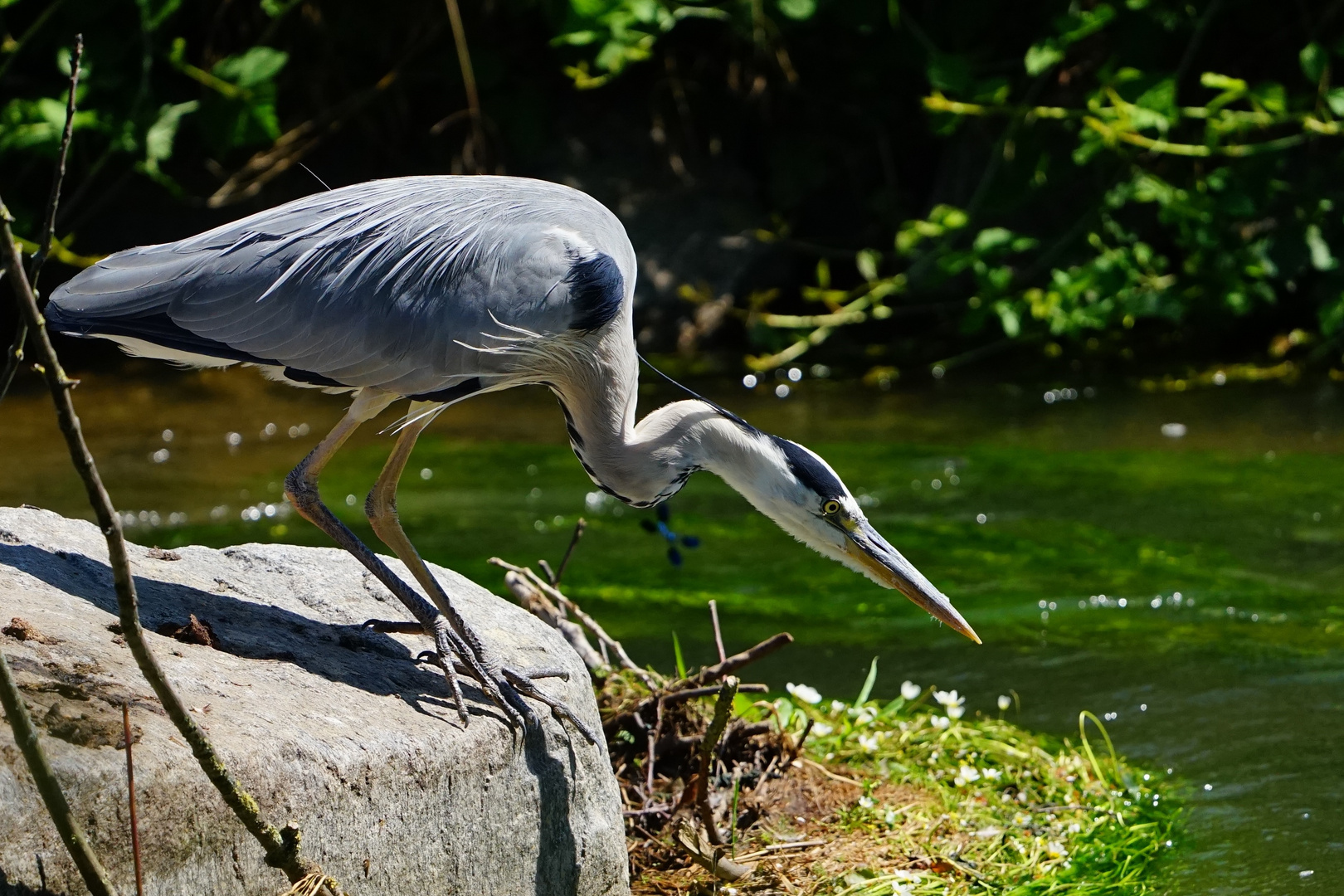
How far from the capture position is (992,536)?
19.6 ft

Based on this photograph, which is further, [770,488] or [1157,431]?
[1157,431]

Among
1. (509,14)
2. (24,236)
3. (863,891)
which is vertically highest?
(509,14)

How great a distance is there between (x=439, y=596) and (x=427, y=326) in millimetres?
634

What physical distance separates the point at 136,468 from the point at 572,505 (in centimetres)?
219

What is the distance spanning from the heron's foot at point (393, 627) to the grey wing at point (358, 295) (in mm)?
546

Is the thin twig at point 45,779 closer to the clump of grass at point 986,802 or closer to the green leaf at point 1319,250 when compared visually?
the clump of grass at point 986,802

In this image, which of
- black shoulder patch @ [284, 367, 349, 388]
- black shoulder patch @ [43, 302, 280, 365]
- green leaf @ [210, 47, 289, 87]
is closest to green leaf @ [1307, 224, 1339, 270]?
green leaf @ [210, 47, 289, 87]

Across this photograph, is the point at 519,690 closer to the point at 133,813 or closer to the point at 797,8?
the point at 133,813

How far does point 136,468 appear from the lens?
6891mm

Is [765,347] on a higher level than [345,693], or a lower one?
lower

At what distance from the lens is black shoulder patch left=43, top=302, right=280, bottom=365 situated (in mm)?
3186

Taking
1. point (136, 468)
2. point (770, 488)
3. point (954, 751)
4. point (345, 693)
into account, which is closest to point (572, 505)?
point (136, 468)

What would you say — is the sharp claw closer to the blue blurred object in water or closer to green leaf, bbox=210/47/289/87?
the blue blurred object in water

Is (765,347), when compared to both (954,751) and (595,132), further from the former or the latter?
(954,751)
